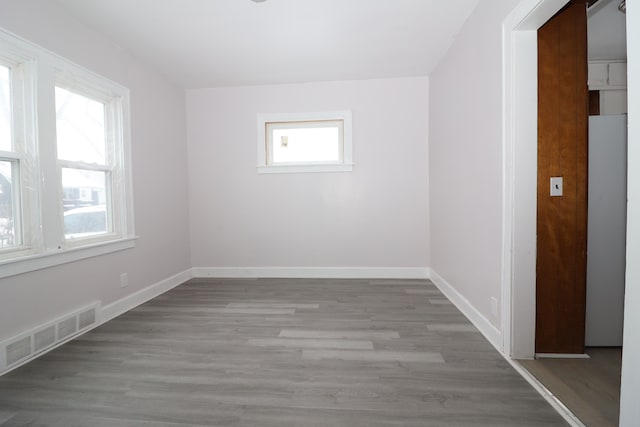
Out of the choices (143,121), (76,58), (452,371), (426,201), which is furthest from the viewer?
(426,201)

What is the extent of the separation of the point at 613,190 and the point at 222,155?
13.3 feet

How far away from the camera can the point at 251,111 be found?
13.6 feet

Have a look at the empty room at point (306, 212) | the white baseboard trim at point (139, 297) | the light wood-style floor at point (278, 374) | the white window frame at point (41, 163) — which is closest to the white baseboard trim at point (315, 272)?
the empty room at point (306, 212)

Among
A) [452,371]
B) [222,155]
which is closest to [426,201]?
[452,371]

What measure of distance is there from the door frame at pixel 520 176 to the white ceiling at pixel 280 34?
0.82 metres

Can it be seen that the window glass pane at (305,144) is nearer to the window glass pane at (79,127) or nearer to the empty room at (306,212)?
the empty room at (306,212)

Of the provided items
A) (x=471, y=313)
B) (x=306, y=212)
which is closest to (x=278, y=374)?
(x=471, y=313)

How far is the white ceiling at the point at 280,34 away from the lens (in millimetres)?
2434

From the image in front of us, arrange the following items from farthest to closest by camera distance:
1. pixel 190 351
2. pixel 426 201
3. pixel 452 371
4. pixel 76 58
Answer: pixel 426 201 → pixel 76 58 → pixel 190 351 → pixel 452 371

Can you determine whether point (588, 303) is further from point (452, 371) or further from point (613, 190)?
point (452, 371)

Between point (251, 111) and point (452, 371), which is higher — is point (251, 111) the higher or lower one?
the higher one

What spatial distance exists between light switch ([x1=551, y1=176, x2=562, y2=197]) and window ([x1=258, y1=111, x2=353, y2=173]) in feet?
7.93

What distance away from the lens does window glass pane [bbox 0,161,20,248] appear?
6.66ft

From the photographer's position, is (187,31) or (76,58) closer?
(76,58)
